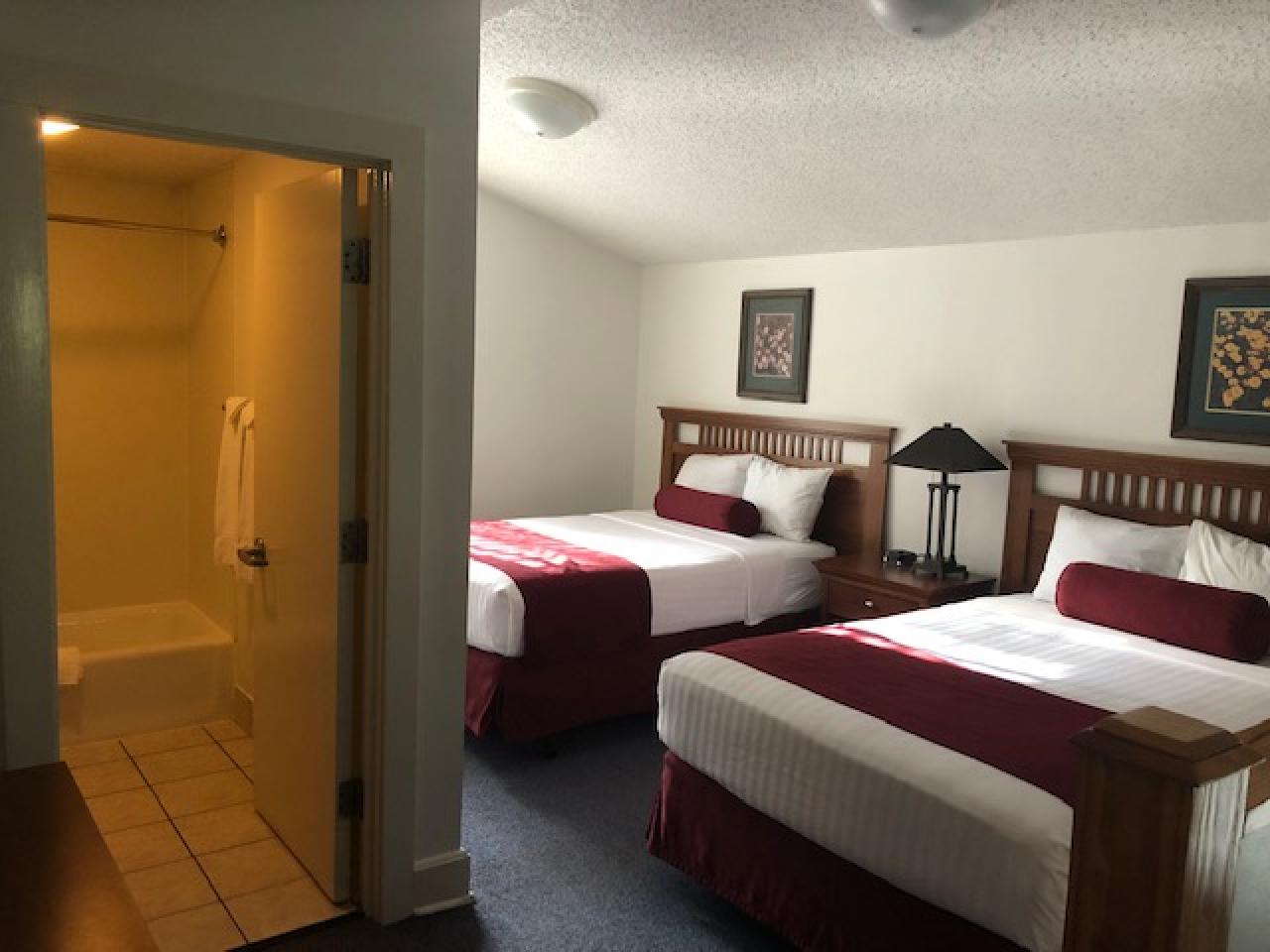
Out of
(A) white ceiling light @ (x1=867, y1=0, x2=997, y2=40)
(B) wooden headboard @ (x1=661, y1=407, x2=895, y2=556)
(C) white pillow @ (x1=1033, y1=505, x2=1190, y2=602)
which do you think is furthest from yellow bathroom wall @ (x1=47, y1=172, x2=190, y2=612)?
(C) white pillow @ (x1=1033, y1=505, x2=1190, y2=602)

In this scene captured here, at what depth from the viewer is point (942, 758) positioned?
2.25 m

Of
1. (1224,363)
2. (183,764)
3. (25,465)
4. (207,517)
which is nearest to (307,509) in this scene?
(25,465)

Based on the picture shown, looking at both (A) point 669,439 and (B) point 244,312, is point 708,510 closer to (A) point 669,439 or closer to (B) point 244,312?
(A) point 669,439

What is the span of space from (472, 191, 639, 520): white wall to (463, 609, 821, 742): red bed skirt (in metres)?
2.00

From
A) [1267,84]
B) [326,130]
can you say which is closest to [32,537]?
[326,130]

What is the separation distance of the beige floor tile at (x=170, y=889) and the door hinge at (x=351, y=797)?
1.47 feet

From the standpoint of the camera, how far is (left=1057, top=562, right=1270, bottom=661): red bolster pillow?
306 cm

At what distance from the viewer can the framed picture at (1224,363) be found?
346 cm

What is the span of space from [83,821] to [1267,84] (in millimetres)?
3174

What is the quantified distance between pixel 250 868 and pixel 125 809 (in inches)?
25.1

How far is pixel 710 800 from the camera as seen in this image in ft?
9.07

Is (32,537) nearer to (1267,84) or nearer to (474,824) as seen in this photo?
(474,824)

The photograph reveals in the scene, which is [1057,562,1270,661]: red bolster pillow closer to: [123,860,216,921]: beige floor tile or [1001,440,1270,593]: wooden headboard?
[1001,440,1270,593]: wooden headboard

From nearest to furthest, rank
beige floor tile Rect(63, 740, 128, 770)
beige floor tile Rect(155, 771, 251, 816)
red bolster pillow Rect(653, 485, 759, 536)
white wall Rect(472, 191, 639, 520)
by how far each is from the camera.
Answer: beige floor tile Rect(155, 771, 251, 816)
beige floor tile Rect(63, 740, 128, 770)
red bolster pillow Rect(653, 485, 759, 536)
white wall Rect(472, 191, 639, 520)
